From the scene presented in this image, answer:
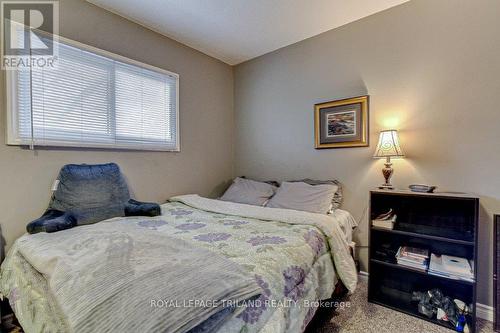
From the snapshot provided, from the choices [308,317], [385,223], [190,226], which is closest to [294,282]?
[308,317]

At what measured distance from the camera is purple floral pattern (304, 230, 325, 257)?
4.80 feet

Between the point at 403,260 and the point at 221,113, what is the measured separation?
263 cm

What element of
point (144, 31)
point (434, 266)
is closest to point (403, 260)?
point (434, 266)

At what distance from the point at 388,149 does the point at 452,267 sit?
0.95 m

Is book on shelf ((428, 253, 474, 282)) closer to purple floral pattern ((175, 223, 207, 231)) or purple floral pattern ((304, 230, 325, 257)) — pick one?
purple floral pattern ((304, 230, 325, 257))

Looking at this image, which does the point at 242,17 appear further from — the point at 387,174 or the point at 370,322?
the point at 370,322

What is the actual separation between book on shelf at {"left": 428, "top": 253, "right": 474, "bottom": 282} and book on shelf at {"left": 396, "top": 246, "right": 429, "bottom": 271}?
43mm

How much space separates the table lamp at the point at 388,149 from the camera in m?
1.99

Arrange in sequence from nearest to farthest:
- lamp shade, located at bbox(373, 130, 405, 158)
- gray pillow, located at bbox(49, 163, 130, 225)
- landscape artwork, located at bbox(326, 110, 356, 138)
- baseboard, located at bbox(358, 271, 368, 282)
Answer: gray pillow, located at bbox(49, 163, 130, 225), lamp shade, located at bbox(373, 130, 405, 158), baseboard, located at bbox(358, 271, 368, 282), landscape artwork, located at bbox(326, 110, 356, 138)

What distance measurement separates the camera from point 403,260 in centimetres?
181

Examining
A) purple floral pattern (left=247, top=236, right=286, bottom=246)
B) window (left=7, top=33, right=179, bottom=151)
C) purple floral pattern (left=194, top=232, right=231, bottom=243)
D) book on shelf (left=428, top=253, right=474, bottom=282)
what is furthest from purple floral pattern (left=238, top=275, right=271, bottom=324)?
window (left=7, top=33, right=179, bottom=151)

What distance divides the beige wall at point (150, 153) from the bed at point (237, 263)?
0.48m

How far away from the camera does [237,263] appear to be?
41.9 inches

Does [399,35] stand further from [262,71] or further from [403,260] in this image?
[403,260]
